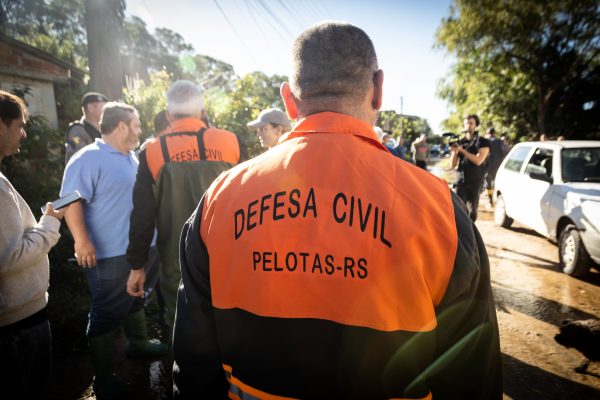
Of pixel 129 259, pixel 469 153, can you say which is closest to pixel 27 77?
pixel 129 259

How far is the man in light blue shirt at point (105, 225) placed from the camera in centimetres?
246

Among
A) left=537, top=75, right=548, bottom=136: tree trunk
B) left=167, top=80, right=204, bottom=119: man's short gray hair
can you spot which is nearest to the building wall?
left=167, top=80, right=204, bottom=119: man's short gray hair

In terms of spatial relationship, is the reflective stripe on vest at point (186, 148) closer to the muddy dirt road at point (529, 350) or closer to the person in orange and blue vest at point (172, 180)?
the person in orange and blue vest at point (172, 180)

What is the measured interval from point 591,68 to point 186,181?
22563 mm

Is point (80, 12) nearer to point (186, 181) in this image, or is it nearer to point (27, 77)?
point (27, 77)

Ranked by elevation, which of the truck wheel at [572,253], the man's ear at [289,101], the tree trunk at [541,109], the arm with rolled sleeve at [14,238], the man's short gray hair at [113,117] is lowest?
the truck wheel at [572,253]

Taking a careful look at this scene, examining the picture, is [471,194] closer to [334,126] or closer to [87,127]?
[334,126]

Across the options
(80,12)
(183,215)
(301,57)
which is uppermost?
(80,12)

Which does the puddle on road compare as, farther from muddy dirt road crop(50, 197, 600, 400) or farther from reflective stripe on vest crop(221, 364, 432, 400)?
reflective stripe on vest crop(221, 364, 432, 400)

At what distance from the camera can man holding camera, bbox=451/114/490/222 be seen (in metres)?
5.76

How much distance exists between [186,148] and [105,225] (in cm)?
90

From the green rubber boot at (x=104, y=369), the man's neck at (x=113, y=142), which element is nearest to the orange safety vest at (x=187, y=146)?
the man's neck at (x=113, y=142)

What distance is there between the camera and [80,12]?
31.9 meters

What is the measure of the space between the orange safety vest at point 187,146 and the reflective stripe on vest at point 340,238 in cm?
153
